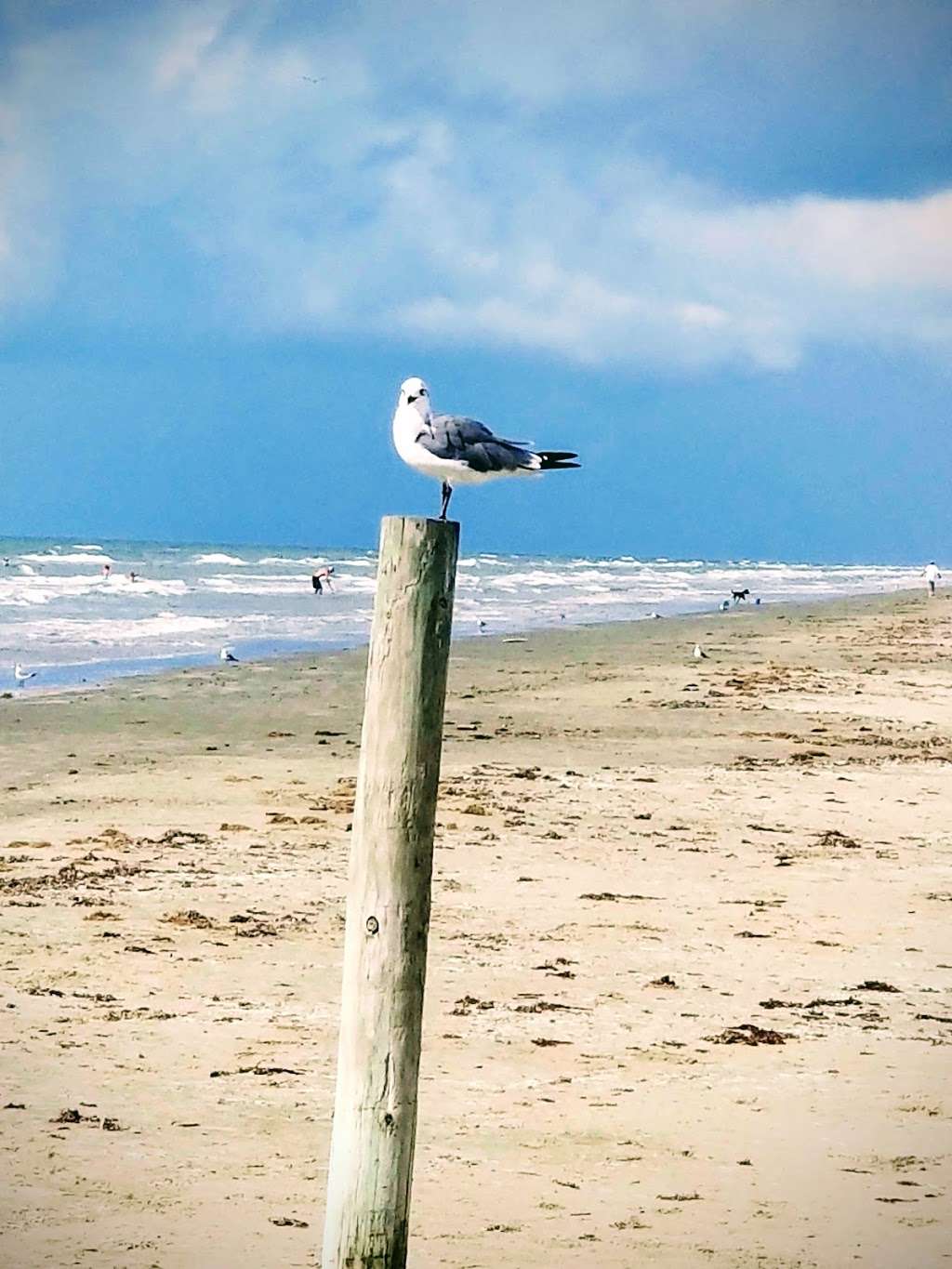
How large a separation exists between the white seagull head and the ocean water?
1499cm

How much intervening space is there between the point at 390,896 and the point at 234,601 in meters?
42.1

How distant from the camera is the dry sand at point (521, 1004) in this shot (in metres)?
5.25

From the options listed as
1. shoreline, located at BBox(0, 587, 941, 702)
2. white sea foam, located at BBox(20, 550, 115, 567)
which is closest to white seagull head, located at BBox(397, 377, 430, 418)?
shoreline, located at BBox(0, 587, 941, 702)

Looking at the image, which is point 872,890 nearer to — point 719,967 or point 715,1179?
point 719,967

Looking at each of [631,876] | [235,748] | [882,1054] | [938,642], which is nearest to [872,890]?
[631,876]

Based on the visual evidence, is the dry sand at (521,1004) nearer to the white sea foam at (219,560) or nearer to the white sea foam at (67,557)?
the white sea foam at (67,557)

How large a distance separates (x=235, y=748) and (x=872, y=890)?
709cm

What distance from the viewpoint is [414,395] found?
6.51 meters

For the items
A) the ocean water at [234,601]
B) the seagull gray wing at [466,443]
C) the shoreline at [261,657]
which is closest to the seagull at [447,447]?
the seagull gray wing at [466,443]

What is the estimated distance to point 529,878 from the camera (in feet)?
32.6

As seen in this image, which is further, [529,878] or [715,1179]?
[529,878]

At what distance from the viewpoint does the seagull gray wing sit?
632 centimetres

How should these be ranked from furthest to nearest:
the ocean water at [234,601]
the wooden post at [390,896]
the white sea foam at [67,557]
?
the white sea foam at [67,557], the ocean water at [234,601], the wooden post at [390,896]

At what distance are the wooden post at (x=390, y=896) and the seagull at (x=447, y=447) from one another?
181cm
